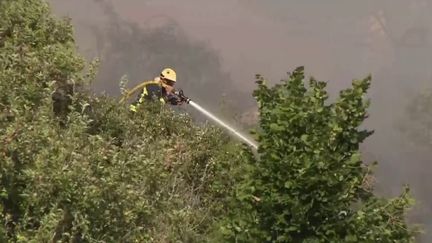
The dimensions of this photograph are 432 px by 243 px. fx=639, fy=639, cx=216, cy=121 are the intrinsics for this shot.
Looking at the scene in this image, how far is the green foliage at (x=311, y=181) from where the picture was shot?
22.9 ft

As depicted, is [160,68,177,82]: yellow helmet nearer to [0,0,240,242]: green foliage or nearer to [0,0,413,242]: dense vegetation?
[0,0,240,242]: green foliage

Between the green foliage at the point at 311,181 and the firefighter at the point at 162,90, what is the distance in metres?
7.61

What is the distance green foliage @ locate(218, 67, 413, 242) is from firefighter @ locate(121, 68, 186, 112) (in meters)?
7.61

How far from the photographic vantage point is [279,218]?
23.0ft

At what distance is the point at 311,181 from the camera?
272 inches

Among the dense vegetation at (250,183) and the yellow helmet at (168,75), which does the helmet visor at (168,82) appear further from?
the dense vegetation at (250,183)

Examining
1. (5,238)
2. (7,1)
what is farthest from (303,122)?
(7,1)

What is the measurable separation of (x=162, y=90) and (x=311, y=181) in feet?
31.2

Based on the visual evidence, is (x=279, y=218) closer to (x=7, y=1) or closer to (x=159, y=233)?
(x=159, y=233)

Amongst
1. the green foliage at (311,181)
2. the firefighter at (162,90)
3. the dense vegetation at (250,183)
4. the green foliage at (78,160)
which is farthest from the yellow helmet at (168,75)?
the green foliage at (311,181)

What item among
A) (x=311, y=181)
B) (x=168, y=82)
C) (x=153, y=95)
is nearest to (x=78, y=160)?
(x=311, y=181)

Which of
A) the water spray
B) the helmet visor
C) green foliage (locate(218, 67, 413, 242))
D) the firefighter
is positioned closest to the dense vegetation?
green foliage (locate(218, 67, 413, 242))

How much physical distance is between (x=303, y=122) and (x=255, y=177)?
0.85 meters

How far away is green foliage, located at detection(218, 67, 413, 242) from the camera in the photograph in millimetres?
6965
